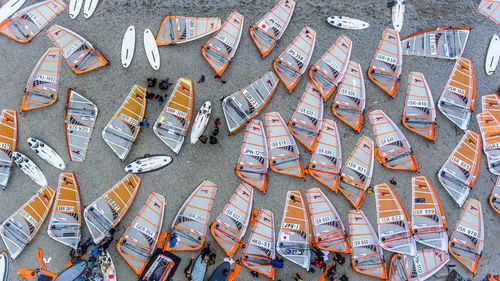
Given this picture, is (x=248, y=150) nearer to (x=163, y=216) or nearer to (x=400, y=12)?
(x=163, y=216)

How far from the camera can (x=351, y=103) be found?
45.6 ft

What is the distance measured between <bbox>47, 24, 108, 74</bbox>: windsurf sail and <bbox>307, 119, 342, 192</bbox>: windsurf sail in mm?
8904

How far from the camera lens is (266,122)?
13844 mm

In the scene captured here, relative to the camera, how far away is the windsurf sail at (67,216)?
13125 mm

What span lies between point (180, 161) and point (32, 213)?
18.9 ft

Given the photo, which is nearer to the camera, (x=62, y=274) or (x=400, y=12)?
(x=62, y=274)

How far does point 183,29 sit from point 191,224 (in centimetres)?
757

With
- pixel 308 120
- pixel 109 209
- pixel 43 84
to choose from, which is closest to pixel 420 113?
pixel 308 120

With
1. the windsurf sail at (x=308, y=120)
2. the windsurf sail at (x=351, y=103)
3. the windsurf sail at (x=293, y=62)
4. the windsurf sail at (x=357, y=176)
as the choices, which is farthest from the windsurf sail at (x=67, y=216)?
the windsurf sail at (x=351, y=103)

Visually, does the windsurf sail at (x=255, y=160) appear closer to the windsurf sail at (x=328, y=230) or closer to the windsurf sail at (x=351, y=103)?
the windsurf sail at (x=328, y=230)

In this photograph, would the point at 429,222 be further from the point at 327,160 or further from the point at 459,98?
the point at 459,98

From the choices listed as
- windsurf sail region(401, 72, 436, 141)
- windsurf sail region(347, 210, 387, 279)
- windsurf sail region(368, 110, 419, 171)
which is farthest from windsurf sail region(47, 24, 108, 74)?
windsurf sail region(401, 72, 436, 141)

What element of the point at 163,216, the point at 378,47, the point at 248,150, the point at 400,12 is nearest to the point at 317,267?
the point at 248,150

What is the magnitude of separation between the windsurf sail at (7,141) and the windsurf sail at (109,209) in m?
3.42
